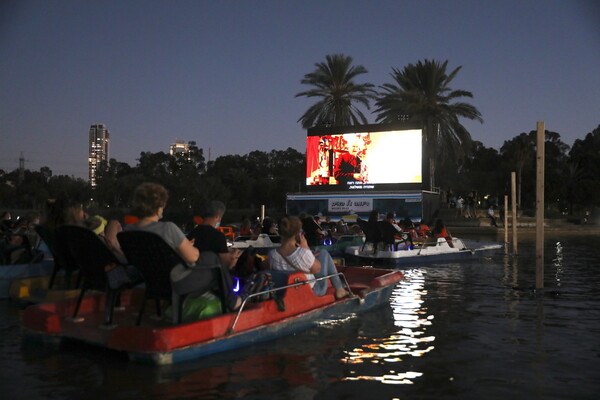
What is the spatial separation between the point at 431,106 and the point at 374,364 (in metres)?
45.1

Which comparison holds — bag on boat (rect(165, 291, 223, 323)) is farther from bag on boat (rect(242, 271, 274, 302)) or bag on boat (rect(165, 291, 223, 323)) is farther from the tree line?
the tree line

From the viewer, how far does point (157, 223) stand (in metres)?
6.24

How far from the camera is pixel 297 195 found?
43.8 m

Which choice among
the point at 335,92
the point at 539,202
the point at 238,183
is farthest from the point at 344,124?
the point at 539,202

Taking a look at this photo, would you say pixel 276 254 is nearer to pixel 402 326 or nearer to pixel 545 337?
pixel 402 326

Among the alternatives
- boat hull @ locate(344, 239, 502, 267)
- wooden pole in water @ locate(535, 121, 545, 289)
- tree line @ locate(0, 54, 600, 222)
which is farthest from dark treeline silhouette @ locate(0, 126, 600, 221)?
wooden pole in water @ locate(535, 121, 545, 289)

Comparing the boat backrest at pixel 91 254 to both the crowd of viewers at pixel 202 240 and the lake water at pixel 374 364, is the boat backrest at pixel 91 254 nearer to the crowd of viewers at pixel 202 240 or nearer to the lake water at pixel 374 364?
the crowd of viewers at pixel 202 240

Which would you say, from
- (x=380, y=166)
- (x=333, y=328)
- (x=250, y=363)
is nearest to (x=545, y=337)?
(x=333, y=328)

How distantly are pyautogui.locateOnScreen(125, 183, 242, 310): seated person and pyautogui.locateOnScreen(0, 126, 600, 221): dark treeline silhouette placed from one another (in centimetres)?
5471

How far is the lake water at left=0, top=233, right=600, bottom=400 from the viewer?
5.47 metres

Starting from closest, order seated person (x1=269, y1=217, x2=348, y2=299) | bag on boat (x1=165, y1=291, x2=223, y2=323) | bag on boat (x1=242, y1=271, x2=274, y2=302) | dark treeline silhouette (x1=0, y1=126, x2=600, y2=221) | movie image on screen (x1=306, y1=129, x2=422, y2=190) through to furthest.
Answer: bag on boat (x1=165, y1=291, x2=223, y2=323)
bag on boat (x1=242, y1=271, x2=274, y2=302)
seated person (x1=269, y1=217, x2=348, y2=299)
movie image on screen (x1=306, y1=129, x2=422, y2=190)
dark treeline silhouette (x1=0, y1=126, x2=600, y2=221)

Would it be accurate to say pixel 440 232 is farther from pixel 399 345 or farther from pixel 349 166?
pixel 349 166

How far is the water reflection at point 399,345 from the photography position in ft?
19.7

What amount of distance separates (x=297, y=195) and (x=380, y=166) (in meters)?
6.08
